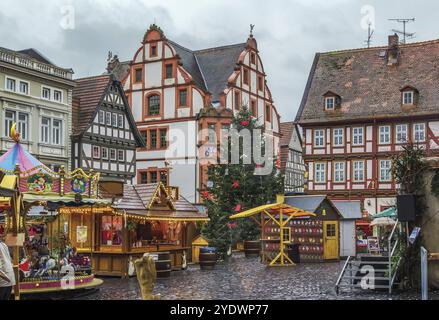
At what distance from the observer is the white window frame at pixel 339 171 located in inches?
1811

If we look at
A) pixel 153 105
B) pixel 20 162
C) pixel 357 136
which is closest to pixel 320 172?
pixel 357 136

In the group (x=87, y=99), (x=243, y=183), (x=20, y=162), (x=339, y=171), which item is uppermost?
(x=87, y=99)

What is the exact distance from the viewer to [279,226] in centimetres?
2991

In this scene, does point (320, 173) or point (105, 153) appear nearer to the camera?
point (105, 153)

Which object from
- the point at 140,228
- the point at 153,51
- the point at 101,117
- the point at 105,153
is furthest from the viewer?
the point at 153,51

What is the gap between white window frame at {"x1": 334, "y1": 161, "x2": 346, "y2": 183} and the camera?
151ft

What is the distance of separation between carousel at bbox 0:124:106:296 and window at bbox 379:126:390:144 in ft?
85.5

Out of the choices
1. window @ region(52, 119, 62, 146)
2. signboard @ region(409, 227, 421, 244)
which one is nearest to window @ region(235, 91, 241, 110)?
window @ region(52, 119, 62, 146)

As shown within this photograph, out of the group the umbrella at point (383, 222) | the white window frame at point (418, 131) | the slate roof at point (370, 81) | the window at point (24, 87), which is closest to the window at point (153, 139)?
the slate roof at point (370, 81)

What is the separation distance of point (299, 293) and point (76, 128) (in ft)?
87.3

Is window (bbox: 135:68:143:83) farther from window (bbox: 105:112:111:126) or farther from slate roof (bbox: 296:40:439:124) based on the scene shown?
slate roof (bbox: 296:40:439:124)

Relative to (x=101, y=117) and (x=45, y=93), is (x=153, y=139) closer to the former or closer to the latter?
(x=101, y=117)

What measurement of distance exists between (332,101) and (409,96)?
16.0 ft

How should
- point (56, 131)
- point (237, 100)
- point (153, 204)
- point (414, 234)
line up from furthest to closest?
point (237, 100) < point (56, 131) < point (153, 204) < point (414, 234)
